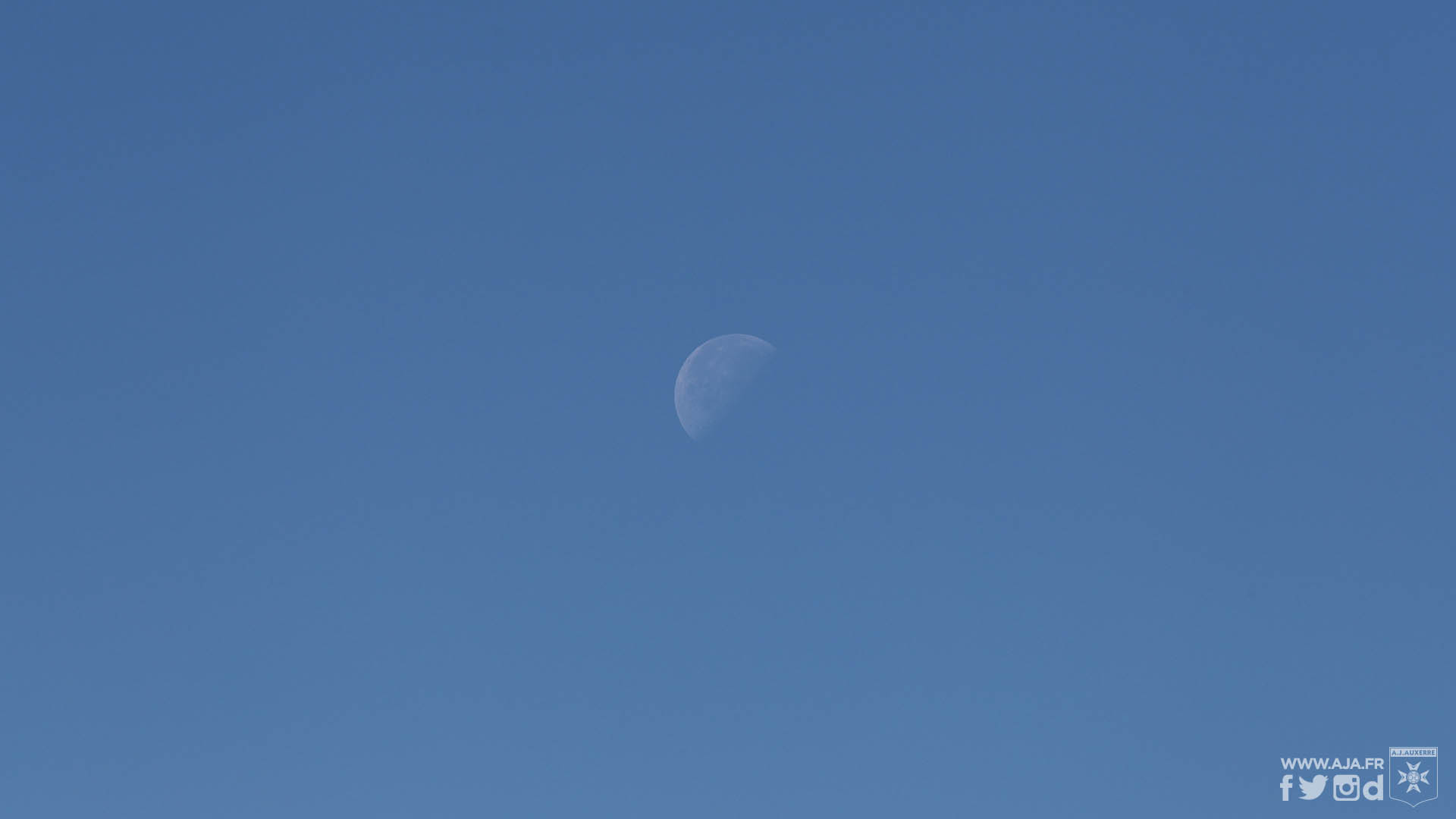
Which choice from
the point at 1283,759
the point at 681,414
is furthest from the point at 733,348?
the point at 1283,759

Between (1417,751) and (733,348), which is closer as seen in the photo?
(1417,751)

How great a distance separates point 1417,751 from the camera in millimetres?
33438

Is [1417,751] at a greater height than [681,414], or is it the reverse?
[681,414]

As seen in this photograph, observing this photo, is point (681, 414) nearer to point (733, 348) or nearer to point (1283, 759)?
point (733, 348)

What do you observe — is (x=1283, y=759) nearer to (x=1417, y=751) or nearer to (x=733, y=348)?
(x=1417, y=751)

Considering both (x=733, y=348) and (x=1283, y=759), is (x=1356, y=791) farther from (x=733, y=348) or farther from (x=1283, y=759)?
(x=733, y=348)

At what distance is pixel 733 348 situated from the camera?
129ft

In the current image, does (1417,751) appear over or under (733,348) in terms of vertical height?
under

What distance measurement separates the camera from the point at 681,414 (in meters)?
39.0

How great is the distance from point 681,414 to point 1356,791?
45.7 feet

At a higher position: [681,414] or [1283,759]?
[681,414]

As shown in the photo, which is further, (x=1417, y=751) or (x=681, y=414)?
(x=681, y=414)

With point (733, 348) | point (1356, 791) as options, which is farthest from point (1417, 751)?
point (733, 348)

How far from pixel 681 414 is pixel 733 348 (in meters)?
1.63
